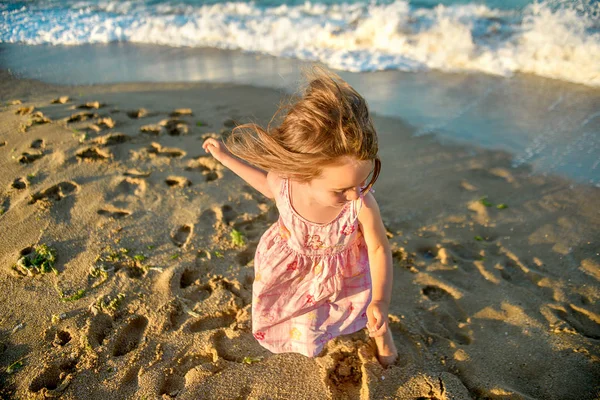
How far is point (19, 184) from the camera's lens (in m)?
3.68

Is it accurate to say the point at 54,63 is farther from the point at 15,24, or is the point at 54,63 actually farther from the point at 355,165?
the point at 355,165

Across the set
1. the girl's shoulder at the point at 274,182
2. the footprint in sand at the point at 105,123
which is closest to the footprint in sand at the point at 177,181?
the footprint in sand at the point at 105,123

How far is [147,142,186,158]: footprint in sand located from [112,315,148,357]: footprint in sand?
1.91 metres

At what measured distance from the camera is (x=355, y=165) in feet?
6.05

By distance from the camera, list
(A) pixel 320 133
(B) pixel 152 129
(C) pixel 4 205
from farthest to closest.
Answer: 1. (B) pixel 152 129
2. (C) pixel 4 205
3. (A) pixel 320 133

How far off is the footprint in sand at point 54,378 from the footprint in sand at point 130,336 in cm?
22

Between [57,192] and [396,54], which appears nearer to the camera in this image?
[57,192]

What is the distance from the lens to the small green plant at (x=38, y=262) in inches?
115

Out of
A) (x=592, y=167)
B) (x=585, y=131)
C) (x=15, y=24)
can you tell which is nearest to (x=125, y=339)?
(x=592, y=167)

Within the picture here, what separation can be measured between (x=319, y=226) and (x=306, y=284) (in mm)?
388

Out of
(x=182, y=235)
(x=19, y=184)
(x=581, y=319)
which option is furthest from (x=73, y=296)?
(x=581, y=319)

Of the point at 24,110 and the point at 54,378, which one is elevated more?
the point at 24,110

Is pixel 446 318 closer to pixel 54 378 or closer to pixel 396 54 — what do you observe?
pixel 54 378

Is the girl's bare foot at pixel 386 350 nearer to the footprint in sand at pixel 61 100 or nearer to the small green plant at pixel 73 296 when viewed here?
the small green plant at pixel 73 296
